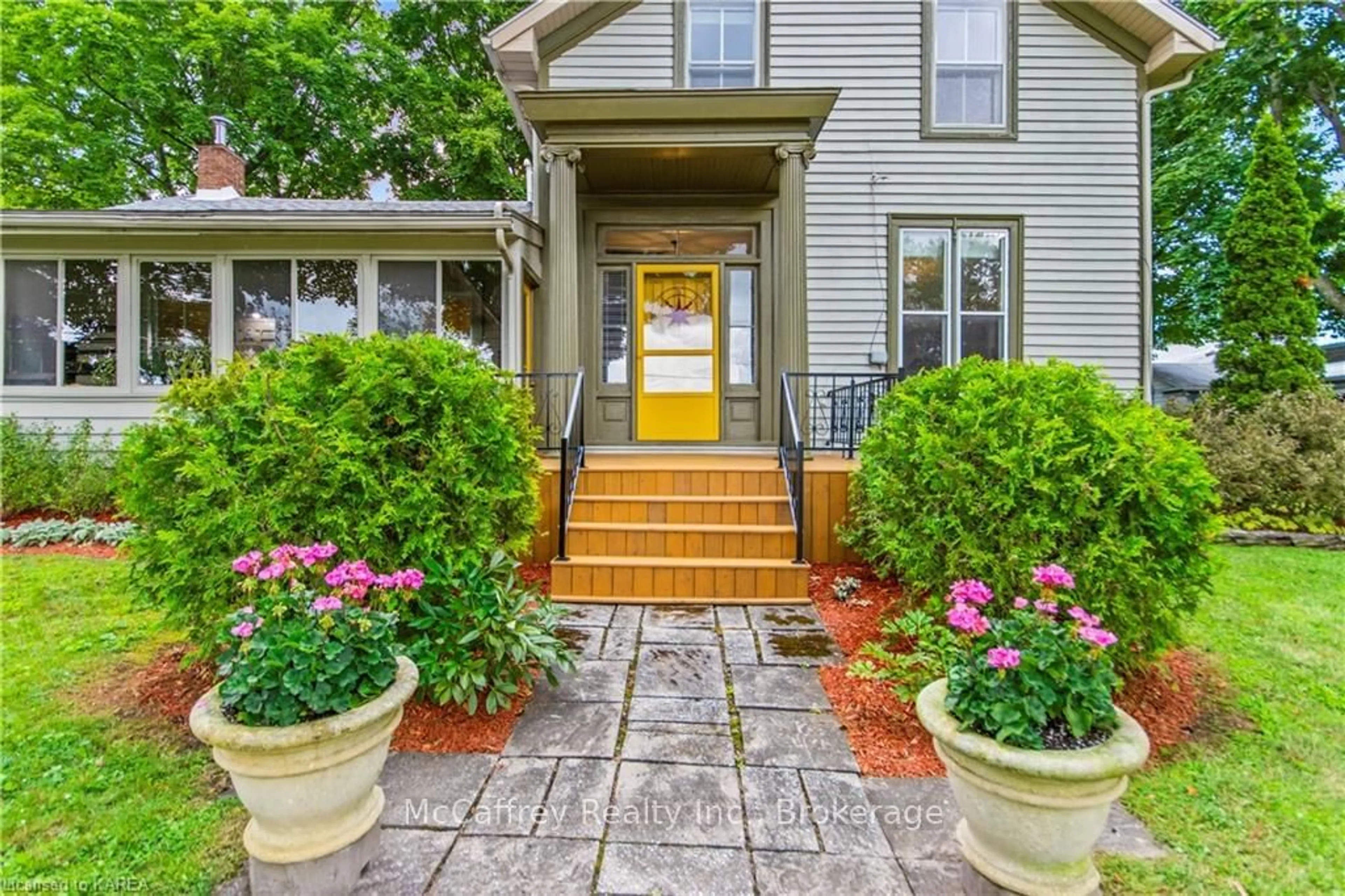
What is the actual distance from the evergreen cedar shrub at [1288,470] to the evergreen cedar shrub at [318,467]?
23.6 ft

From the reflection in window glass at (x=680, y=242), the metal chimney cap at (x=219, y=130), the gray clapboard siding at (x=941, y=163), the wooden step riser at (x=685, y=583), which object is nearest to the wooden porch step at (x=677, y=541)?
the wooden step riser at (x=685, y=583)

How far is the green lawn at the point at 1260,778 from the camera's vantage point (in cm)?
189

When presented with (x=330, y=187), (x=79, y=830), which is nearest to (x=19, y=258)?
(x=79, y=830)

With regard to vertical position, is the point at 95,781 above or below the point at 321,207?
below

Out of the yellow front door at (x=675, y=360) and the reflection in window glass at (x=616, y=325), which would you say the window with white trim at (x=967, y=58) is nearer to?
the yellow front door at (x=675, y=360)

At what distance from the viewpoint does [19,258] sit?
6828 millimetres

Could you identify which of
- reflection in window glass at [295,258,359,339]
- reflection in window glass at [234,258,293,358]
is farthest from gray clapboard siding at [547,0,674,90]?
reflection in window glass at [234,258,293,358]

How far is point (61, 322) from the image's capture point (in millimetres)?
6875

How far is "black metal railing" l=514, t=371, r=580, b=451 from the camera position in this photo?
572cm

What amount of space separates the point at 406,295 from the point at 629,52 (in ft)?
12.6

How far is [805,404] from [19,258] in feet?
29.3

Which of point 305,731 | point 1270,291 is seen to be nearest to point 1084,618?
point 305,731

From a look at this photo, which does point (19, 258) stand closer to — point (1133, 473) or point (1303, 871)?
point (1133, 473)

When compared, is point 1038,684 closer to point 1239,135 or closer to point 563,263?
point 563,263
